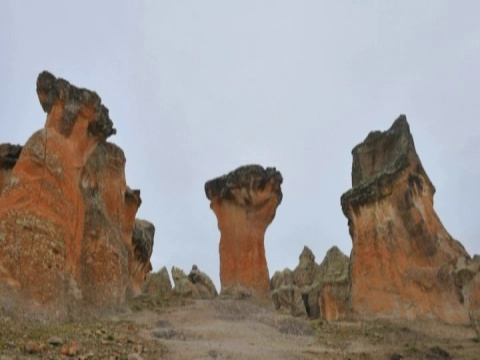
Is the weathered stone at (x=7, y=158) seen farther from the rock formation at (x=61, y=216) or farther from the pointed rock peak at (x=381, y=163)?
the pointed rock peak at (x=381, y=163)

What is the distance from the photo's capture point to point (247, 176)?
108 feet

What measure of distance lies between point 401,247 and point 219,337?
10.5m

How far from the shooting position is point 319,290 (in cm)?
3838

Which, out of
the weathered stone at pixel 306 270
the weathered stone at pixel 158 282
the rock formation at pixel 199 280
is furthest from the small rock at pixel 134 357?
the weathered stone at pixel 306 270

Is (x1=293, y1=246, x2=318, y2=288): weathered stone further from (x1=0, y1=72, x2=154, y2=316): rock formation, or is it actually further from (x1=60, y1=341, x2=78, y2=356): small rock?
(x1=60, y1=341, x2=78, y2=356): small rock

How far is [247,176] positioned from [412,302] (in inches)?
554

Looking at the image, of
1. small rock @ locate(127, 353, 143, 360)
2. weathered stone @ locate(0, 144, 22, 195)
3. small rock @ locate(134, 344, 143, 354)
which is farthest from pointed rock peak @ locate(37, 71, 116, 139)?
small rock @ locate(127, 353, 143, 360)

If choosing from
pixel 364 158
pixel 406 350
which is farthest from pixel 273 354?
pixel 364 158

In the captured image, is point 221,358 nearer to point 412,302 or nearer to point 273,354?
point 273,354

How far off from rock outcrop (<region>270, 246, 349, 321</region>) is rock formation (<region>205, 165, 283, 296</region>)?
4160 millimetres

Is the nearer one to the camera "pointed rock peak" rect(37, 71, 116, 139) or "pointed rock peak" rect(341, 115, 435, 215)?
"pointed rock peak" rect(37, 71, 116, 139)

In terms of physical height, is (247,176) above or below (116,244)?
above

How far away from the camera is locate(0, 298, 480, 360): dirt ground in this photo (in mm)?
11453

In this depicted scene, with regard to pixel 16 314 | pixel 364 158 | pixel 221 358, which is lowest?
pixel 221 358
